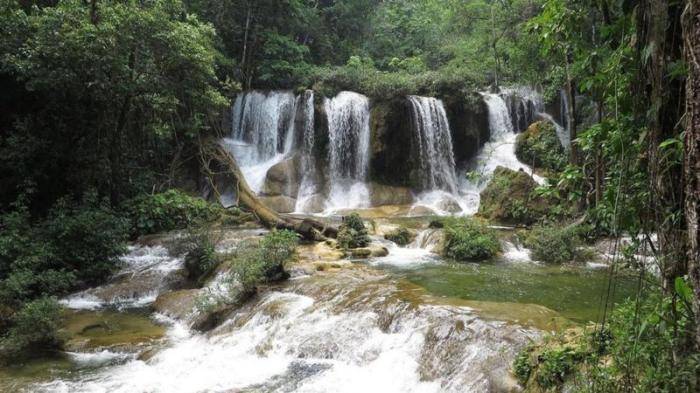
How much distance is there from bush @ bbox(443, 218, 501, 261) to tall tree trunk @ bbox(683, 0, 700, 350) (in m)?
9.01

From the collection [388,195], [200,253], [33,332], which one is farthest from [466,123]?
[33,332]

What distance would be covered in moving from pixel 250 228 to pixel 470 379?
1024cm

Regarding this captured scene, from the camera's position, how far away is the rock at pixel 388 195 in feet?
68.7

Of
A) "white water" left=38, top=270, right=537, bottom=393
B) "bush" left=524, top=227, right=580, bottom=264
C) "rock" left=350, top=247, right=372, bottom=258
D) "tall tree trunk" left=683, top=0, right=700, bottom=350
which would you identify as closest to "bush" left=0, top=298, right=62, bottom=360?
"white water" left=38, top=270, right=537, bottom=393

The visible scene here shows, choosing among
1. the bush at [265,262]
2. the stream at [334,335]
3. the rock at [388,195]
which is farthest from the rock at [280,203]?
the bush at [265,262]

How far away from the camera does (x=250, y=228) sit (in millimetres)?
14492

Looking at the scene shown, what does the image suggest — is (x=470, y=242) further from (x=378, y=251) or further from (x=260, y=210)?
(x=260, y=210)

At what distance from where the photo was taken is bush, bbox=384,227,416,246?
13.1 meters

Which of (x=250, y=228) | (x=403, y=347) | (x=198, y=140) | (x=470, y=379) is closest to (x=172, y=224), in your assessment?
(x=250, y=228)

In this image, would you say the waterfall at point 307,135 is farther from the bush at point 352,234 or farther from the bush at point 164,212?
Result: the bush at point 352,234

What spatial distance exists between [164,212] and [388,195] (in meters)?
10.0

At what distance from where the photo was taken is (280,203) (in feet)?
65.1

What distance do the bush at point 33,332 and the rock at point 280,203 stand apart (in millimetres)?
12252

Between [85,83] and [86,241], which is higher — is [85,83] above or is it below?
above
